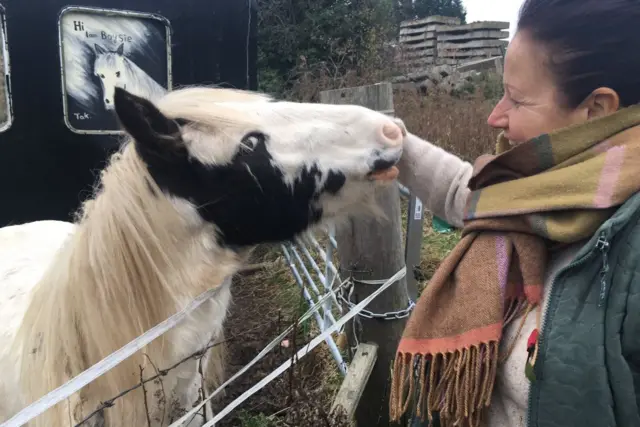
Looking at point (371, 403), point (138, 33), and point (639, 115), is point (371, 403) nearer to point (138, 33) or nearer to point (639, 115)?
point (639, 115)

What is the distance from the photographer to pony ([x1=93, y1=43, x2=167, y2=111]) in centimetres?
365

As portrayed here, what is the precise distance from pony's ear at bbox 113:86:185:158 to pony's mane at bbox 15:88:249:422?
0.22ft

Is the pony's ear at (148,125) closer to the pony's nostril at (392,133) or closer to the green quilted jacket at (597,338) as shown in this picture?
the pony's nostril at (392,133)

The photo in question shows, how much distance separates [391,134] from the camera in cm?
141

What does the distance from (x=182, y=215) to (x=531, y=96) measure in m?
0.96

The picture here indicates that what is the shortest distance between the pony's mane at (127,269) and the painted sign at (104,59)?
2390 millimetres

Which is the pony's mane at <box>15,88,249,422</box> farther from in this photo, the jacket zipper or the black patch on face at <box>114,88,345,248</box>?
the jacket zipper

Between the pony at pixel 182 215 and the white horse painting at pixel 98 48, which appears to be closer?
the pony at pixel 182 215

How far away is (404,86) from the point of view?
9234mm

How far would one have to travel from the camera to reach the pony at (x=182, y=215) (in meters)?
1.39

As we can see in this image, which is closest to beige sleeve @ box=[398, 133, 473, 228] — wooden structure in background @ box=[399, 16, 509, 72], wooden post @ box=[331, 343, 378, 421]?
wooden post @ box=[331, 343, 378, 421]

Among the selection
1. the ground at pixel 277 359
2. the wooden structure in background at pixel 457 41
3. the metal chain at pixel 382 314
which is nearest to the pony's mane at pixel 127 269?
the ground at pixel 277 359

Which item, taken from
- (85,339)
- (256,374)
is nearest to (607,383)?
(85,339)

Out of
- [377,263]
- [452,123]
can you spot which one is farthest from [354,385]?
[452,123]
